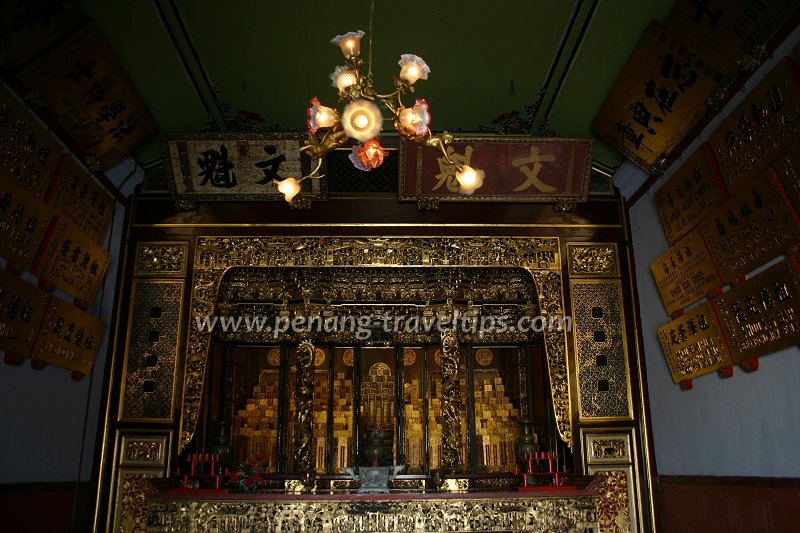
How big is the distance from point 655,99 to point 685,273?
1073mm

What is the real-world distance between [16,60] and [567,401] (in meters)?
3.99

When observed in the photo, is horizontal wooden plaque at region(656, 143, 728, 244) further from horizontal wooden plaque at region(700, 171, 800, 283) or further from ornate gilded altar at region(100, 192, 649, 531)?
ornate gilded altar at region(100, 192, 649, 531)

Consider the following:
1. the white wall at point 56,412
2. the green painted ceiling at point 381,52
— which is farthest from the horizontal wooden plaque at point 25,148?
the green painted ceiling at point 381,52

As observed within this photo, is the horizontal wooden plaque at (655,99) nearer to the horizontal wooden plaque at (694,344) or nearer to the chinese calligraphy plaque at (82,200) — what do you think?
the horizontal wooden plaque at (694,344)

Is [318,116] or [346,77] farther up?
[346,77]

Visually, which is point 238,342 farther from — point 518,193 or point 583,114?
point 583,114

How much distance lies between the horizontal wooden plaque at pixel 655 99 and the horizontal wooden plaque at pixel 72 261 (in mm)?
3547

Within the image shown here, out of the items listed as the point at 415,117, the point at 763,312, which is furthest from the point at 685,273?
the point at 415,117

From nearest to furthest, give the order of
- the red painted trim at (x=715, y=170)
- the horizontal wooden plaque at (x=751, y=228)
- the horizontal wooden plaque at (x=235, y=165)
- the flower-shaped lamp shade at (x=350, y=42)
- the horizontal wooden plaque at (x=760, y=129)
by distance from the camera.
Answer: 1. the flower-shaped lamp shade at (x=350, y=42)
2. the horizontal wooden plaque at (x=760, y=129)
3. the horizontal wooden plaque at (x=751, y=228)
4. the red painted trim at (x=715, y=170)
5. the horizontal wooden plaque at (x=235, y=165)

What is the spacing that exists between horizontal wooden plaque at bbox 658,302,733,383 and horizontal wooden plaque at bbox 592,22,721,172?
106cm

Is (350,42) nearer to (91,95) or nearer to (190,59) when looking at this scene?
(190,59)

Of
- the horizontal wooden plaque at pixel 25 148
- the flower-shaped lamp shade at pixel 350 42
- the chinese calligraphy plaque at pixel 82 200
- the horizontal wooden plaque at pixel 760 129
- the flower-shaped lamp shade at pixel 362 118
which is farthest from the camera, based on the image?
the chinese calligraphy plaque at pixel 82 200

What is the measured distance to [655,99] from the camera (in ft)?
12.5

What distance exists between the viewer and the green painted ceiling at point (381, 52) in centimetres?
349
